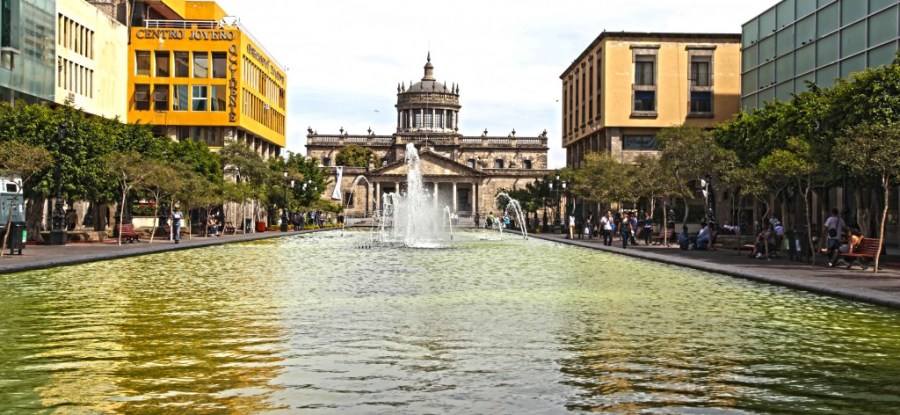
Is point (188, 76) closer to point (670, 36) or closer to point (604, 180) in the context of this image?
point (604, 180)

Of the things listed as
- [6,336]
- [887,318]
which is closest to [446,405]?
[6,336]

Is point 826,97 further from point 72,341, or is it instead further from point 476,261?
point 72,341

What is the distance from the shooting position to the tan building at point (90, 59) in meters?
60.1

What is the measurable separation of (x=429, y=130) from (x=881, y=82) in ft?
414

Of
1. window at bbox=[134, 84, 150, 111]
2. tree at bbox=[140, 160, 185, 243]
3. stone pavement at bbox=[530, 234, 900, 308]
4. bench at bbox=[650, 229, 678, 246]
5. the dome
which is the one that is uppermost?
the dome

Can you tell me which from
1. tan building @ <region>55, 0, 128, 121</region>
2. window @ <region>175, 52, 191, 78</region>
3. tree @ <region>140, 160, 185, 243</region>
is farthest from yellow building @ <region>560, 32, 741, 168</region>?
tree @ <region>140, 160, 185, 243</region>

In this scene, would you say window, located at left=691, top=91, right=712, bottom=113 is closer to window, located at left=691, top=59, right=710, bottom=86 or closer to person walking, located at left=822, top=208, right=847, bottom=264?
window, located at left=691, top=59, right=710, bottom=86

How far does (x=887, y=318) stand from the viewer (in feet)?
48.8

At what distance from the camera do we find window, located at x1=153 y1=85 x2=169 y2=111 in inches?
3009

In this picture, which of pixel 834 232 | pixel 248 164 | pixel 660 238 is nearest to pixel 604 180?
pixel 660 238

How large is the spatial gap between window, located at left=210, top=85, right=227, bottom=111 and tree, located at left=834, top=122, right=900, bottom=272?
58672 millimetres

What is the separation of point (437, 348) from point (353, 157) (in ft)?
442

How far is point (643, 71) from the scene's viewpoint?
77.8m

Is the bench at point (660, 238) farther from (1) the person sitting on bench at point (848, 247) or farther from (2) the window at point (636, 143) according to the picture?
(2) the window at point (636, 143)
